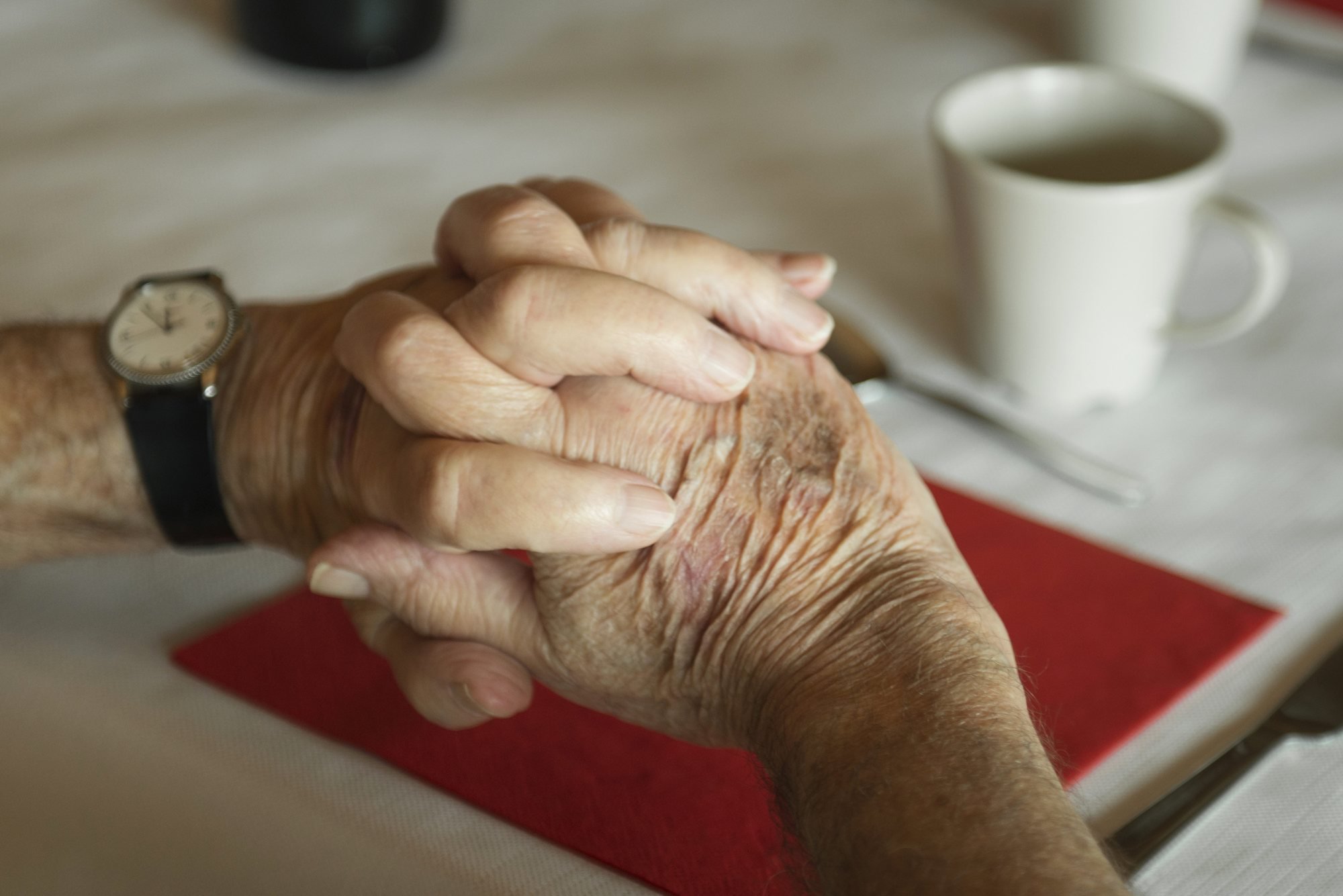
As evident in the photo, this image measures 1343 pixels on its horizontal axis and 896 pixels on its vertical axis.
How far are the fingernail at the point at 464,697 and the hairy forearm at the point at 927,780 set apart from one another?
10 cm

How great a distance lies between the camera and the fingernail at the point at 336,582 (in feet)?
1.53

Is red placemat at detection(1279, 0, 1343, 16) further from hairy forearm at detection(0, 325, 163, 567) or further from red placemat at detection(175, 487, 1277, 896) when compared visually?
hairy forearm at detection(0, 325, 163, 567)

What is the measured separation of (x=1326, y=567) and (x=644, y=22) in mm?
720

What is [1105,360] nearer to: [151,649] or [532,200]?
[532,200]

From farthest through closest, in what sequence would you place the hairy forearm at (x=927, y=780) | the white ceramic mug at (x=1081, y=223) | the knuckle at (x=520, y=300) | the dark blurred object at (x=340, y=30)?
the dark blurred object at (x=340, y=30) → the white ceramic mug at (x=1081, y=223) → the knuckle at (x=520, y=300) → the hairy forearm at (x=927, y=780)

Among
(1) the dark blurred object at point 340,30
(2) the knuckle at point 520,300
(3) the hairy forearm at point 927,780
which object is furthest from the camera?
(1) the dark blurred object at point 340,30

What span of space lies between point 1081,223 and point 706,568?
264 millimetres

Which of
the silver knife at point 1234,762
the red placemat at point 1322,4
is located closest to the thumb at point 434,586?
the silver knife at point 1234,762

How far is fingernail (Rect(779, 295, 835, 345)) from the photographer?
19.6 inches

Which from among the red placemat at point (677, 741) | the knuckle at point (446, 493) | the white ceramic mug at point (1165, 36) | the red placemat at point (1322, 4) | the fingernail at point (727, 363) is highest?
the red placemat at point (1322, 4)

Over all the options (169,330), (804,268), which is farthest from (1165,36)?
(169,330)

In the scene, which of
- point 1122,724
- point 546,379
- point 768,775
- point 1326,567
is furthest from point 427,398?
point 1326,567

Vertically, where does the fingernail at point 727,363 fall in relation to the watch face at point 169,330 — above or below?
above

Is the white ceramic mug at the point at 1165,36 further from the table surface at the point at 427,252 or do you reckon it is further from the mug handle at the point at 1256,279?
the mug handle at the point at 1256,279
